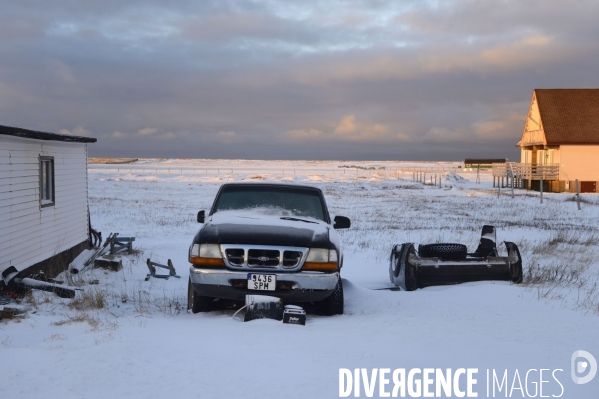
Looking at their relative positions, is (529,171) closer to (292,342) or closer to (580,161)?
(580,161)

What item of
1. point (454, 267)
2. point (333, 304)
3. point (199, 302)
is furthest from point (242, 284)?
point (454, 267)

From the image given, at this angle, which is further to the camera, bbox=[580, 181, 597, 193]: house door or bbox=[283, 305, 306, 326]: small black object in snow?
bbox=[580, 181, 597, 193]: house door

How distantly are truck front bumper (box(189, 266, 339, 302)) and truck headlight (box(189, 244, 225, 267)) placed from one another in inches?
3.7

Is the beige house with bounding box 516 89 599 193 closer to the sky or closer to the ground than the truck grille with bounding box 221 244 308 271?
closer to the sky

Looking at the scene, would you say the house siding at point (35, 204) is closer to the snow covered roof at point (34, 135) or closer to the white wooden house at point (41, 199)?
the white wooden house at point (41, 199)

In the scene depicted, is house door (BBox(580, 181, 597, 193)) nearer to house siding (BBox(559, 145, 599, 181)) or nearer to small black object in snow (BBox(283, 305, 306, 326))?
house siding (BBox(559, 145, 599, 181))

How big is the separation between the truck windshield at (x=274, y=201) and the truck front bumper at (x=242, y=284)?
1.56 meters

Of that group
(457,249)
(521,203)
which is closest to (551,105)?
(521,203)

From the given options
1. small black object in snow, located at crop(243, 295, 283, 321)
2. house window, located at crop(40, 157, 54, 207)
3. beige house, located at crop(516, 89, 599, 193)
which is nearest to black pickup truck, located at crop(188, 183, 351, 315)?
small black object in snow, located at crop(243, 295, 283, 321)

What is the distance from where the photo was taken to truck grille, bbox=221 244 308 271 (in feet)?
20.6

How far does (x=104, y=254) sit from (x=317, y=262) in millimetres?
7960

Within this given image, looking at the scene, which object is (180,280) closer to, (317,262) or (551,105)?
(317,262)

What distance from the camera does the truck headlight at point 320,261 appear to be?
249 inches

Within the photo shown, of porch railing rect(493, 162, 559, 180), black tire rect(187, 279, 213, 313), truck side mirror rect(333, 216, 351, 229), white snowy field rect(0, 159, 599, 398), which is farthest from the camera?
porch railing rect(493, 162, 559, 180)
